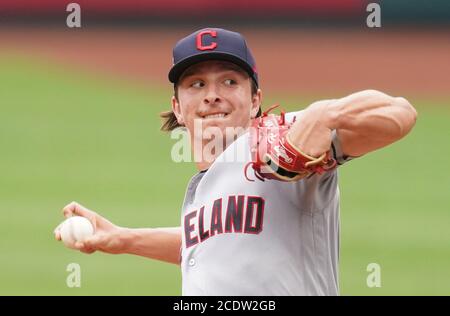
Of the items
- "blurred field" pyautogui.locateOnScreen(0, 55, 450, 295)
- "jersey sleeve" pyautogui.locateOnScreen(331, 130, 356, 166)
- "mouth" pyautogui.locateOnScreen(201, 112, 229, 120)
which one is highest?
"blurred field" pyautogui.locateOnScreen(0, 55, 450, 295)

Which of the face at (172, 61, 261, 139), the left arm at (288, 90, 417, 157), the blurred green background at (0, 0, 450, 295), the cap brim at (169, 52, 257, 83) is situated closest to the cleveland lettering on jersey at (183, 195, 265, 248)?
the face at (172, 61, 261, 139)

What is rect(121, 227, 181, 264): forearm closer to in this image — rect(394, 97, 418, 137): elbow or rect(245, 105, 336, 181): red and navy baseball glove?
rect(245, 105, 336, 181): red and navy baseball glove

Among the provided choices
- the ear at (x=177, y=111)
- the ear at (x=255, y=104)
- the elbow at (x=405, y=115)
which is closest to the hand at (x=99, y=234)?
the ear at (x=177, y=111)

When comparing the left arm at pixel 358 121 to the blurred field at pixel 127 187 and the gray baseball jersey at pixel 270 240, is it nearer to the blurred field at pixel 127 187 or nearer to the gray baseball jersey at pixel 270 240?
the gray baseball jersey at pixel 270 240

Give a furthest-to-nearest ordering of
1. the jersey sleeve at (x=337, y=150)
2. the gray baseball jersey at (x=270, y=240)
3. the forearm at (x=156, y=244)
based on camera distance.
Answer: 1. the forearm at (x=156, y=244)
2. the gray baseball jersey at (x=270, y=240)
3. the jersey sleeve at (x=337, y=150)

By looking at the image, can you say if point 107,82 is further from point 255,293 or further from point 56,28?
point 255,293

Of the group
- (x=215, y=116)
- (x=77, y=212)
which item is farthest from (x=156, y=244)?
(x=215, y=116)
